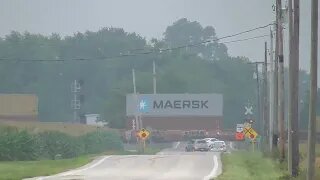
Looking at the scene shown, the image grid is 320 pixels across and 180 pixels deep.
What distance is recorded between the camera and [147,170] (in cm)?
3531

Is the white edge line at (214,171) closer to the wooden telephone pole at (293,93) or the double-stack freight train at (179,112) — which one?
the wooden telephone pole at (293,93)

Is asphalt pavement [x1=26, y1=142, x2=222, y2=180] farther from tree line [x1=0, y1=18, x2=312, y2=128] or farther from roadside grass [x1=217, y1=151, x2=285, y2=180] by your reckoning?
tree line [x1=0, y1=18, x2=312, y2=128]

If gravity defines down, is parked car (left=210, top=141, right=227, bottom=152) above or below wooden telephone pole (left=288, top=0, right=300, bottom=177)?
below

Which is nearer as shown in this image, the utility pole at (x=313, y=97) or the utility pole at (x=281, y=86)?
the utility pole at (x=313, y=97)

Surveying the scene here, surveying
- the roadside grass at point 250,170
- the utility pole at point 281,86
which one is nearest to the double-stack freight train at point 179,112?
the roadside grass at point 250,170

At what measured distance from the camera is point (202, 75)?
137250 millimetres

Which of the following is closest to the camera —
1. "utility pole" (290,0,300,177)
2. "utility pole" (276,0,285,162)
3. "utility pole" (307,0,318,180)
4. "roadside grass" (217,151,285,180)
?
"utility pole" (307,0,318,180)

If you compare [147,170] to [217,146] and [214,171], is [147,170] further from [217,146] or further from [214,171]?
[217,146]

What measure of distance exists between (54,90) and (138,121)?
52.6 metres

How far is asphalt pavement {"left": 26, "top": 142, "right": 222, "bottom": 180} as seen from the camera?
30.7 metres

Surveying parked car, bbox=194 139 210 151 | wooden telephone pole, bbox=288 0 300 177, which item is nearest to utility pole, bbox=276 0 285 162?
wooden telephone pole, bbox=288 0 300 177

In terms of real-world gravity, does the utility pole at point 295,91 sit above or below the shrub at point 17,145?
above

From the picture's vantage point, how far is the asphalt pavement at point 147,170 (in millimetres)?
30656

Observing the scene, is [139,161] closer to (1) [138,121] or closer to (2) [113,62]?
(1) [138,121]
